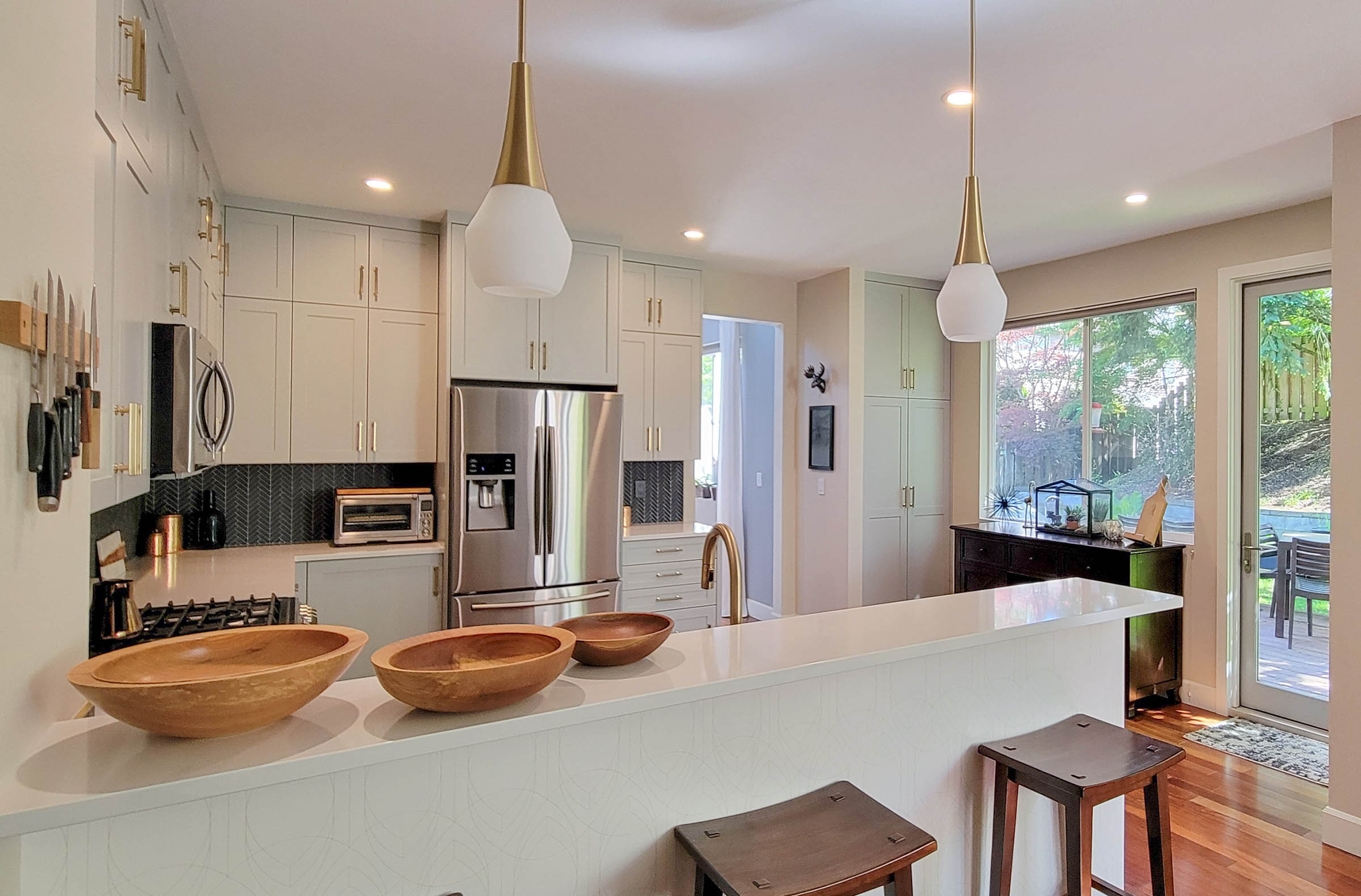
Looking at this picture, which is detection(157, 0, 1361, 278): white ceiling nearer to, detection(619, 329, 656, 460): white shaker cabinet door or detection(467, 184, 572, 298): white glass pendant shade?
detection(619, 329, 656, 460): white shaker cabinet door

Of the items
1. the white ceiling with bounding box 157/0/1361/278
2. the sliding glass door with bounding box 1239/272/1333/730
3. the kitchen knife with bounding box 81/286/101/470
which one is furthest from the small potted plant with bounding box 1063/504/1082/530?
the kitchen knife with bounding box 81/286/101/470

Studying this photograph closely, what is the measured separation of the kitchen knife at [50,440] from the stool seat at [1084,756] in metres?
1.87

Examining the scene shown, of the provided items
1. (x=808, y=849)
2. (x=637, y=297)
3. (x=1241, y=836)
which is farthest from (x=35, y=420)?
(x=637, y=297)

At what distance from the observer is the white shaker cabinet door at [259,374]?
3.49 metres

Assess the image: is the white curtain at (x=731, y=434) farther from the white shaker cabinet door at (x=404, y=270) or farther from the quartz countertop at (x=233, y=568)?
the quartz countertop at (x=233, y=568)

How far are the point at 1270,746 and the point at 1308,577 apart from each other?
83 cm

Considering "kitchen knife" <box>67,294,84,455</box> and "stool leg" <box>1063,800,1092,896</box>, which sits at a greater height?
"kitchen knife" <box>67,294,84,455</box>

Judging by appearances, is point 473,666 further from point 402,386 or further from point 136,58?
point 402,386

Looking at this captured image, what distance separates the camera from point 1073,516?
169 inches

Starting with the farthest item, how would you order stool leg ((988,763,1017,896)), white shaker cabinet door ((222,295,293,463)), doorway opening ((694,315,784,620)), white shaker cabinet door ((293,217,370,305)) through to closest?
doorway opening ((694,315,784,620)) < white shaker cabinet door ((293,217,370,305)) < white shaker cabinet door ((222,295,293,463)) < stool leg ((988,763,1017,896))

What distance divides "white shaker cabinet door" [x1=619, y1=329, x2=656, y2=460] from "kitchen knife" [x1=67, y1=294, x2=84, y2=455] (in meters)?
3.40

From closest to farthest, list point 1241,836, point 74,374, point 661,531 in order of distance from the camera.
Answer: point 74,374
point 1241,836
point 661,531

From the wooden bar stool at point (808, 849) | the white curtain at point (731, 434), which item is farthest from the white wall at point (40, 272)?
the white curtain at point (731, 434)

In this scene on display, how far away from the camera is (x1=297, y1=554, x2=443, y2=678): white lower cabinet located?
3383mm
